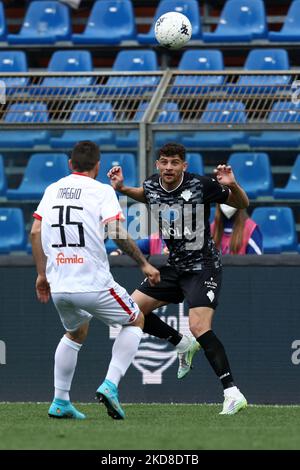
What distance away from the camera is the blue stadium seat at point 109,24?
15336mm

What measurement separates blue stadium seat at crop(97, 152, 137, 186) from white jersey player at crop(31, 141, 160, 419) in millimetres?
3221

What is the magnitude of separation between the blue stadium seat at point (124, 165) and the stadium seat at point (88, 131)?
5.7 inches

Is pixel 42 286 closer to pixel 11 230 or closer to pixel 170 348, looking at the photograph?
pixel 170 348

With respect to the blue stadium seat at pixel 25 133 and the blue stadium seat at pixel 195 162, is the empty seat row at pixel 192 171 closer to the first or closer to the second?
the blue stadium seat at pixel 195 162

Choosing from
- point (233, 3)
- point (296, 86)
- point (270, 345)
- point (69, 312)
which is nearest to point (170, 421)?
point (69, 312)

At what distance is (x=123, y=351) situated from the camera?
712cm

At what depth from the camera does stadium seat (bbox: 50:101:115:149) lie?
10516 millimetres

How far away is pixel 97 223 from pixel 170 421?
1345 mm

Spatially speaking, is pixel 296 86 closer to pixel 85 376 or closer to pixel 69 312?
pixel 85 376

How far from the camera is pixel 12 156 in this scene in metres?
11.0

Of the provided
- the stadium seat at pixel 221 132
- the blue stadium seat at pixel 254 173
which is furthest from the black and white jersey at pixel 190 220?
the blue stadium seat at pixel 254 173

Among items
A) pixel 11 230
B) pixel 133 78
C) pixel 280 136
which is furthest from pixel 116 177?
pixel 133 78

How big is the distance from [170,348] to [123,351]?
82.8 inches

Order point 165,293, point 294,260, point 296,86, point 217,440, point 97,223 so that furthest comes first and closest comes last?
1. point 296,86
2. point 294,260
3. point 165,293
4. point 97,223
5. point 217,440
